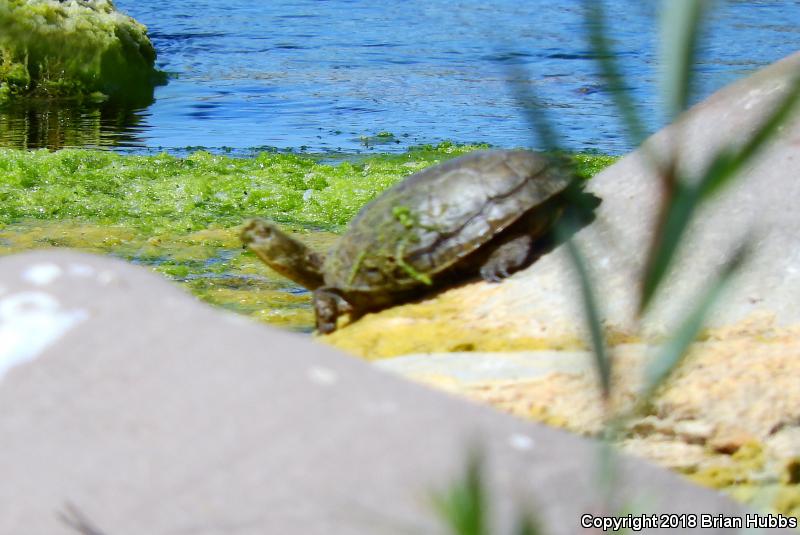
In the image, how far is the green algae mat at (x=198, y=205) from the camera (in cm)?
579

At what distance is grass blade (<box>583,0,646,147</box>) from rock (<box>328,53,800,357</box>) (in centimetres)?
220

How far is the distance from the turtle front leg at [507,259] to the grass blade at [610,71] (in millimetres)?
3014

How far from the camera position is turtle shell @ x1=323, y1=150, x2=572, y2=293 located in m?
4.06

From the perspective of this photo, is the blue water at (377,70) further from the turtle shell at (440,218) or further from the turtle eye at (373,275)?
the turtle eye at (373,275)

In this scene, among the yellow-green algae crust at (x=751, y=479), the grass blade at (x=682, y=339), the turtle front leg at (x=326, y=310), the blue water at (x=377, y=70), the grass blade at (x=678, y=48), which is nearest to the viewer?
the grass blade at (x=678, y=48)

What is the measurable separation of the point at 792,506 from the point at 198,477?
5.72ft

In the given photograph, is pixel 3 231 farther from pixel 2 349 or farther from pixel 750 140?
pixel 750 140

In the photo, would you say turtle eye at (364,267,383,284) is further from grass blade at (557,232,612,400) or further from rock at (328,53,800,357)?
grass blade at (557,232,612,400)

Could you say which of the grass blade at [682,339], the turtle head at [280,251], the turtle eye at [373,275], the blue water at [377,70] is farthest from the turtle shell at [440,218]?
the grass blade at [682,339]

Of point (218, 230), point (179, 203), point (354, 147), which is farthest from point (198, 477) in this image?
point (354, 147)

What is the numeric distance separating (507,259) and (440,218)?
0.31 meters

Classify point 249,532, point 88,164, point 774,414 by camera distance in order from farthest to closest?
point 88,164 < point 774,414 < point 249,532

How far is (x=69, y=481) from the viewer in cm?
165

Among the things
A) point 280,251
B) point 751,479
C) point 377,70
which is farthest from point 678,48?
point 377,70
